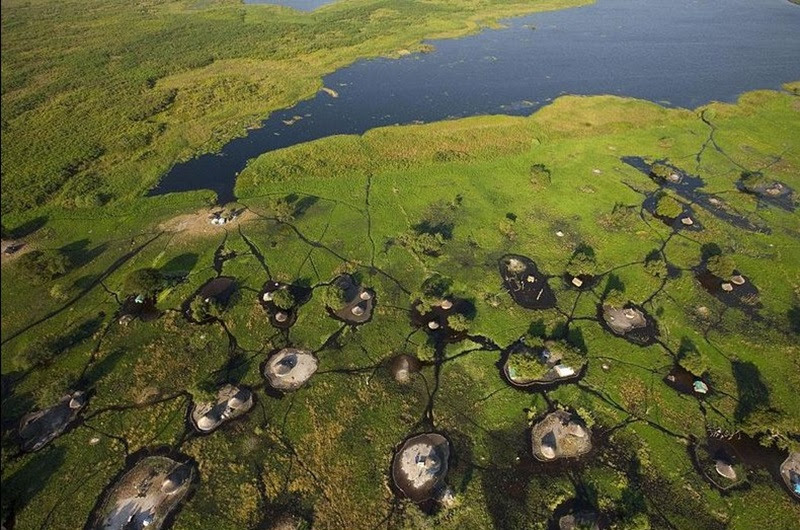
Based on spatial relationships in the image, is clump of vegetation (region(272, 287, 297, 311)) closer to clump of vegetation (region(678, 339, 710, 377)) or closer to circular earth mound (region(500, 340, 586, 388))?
circular earth mound (region(500, 340, 586, 388))

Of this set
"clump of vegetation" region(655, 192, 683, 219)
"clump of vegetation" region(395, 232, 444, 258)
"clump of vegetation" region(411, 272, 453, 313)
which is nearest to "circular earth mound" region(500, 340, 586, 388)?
"clump of vegetation" region(411, 272, 453, 313)

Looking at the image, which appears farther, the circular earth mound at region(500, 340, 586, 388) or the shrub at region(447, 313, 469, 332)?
the shrub at region(447, 313, 469, 332)

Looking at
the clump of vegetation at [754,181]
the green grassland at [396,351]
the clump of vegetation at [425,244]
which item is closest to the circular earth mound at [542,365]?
the green grassland at [396,351]

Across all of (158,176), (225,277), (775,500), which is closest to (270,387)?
(225,277)

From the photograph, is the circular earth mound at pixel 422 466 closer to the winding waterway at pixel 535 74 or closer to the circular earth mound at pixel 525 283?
the circular earth mound at pixel 525 283

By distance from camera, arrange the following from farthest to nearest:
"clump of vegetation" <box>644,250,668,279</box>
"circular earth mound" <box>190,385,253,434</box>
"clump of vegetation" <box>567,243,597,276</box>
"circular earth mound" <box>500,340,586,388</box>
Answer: "clump of vegetation" <box>644,250,668,279</box>
"clump of vegetation" <box>567,243,597,276</box>
"circular earth mound" <box>500,340,586,388</box>
"circular earth mound" <box>190,385,253,434</box>

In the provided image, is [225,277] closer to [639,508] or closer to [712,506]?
[639,508]

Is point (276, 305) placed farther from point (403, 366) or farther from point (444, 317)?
point (444, 317)
